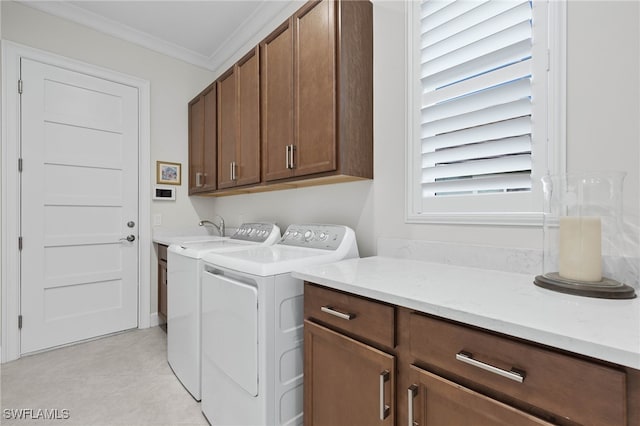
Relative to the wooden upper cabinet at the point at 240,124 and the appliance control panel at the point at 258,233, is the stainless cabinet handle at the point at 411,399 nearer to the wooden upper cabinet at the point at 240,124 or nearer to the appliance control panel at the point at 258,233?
the appliance control panel at the point at 258,233

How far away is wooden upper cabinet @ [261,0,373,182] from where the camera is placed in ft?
5.15

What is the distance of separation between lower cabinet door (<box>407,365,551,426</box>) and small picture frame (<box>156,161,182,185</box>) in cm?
297

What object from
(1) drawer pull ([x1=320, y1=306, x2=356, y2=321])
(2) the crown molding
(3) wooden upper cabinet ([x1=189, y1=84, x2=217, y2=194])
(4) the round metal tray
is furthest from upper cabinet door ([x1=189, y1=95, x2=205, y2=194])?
(4) the round metal tray

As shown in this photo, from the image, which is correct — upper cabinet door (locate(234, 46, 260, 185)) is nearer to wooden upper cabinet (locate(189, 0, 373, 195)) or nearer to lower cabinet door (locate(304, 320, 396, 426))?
wooden upper cabinet (locate(189, 0, 373, 195))

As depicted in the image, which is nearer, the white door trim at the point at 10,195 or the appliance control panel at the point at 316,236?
the appliance control panel at the point at 316,236

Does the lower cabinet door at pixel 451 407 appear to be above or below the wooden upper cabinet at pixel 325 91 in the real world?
below

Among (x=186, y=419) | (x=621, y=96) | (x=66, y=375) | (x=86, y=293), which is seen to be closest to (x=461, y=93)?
(x=621, y=96)

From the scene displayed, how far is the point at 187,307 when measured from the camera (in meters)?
1.82

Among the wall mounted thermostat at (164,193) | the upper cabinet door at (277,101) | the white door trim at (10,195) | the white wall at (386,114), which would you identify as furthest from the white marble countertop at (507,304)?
the white door trim at (10,195)

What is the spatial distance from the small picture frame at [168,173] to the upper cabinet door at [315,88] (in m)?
1.90

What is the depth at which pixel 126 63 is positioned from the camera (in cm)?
283

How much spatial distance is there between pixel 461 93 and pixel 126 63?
3.01 m

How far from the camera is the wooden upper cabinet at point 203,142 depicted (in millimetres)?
2721

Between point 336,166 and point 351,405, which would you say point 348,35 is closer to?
point 336,166
